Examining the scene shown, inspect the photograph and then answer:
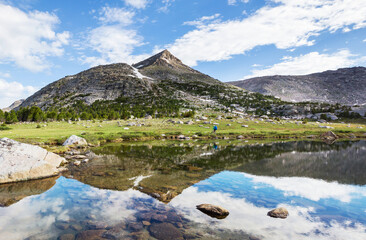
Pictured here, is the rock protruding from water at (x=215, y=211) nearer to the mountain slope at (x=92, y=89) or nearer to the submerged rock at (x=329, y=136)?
the submerged rock at (x=329, y=136)

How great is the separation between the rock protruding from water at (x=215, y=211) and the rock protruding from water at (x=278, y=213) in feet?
8.45

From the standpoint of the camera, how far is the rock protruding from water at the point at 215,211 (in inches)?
452

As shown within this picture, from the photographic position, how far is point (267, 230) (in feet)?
32.9

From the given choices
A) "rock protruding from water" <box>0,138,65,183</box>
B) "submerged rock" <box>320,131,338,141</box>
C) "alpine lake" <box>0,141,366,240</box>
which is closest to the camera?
"alpine lake" <box>0,141,366,240</box>

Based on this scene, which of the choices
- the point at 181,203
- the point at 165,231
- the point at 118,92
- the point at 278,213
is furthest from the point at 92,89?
the point at 278,213

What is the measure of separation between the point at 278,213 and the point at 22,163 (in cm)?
2129

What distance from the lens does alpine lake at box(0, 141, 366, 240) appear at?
980 cm

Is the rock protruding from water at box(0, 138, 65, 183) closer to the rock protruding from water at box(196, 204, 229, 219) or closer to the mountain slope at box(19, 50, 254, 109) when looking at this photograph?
the rock protruding from water at box(196, 204, 229, 219)

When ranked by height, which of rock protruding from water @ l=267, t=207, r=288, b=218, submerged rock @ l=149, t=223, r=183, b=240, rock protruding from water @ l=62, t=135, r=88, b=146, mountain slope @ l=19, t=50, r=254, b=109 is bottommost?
rock protruding from water @ l=267, t=207, r=288, b=218

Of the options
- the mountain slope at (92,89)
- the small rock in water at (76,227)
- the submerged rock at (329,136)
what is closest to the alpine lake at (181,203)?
the small rock in water at (76,227)

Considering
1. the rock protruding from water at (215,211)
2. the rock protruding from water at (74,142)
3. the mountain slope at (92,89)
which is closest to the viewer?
the rock protruding from water at (215,211)

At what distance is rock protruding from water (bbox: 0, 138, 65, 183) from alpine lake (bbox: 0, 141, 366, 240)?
0.95 meters

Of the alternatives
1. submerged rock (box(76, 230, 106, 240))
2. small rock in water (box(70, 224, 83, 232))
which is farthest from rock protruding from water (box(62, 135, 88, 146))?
submerged rock (box(76, 230, 106, 240))

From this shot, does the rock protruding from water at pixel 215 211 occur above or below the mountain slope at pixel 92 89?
below
